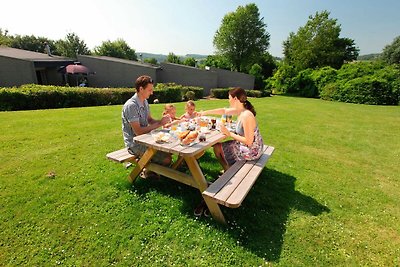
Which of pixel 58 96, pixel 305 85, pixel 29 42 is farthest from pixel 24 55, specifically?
pixel 29 42

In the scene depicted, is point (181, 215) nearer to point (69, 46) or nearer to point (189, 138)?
point (189, 138)

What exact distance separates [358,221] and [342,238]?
62cm

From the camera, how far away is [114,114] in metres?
9.96

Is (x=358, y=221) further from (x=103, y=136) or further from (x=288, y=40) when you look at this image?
(x=288, y=40)

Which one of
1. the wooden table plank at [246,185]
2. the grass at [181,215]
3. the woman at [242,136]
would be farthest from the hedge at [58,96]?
the wooden table plank at [246,185]

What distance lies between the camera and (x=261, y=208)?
134 inches

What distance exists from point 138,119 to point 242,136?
1.73m

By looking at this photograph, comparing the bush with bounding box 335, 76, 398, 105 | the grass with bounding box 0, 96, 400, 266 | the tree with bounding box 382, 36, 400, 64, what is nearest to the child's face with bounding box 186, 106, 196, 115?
the grass with bounding box 0, 96, 400, 266

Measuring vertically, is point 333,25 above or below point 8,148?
above

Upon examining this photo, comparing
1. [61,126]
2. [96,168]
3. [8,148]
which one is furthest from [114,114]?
[96,168]

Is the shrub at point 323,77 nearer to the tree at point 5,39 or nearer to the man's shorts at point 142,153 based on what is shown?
the man's shorts at point 142,153

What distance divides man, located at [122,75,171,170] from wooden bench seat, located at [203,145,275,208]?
4.08ft

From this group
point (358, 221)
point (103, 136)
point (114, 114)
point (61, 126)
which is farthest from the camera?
point (114, 114)

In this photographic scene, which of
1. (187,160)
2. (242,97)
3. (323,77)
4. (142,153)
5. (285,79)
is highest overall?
(323,77)
